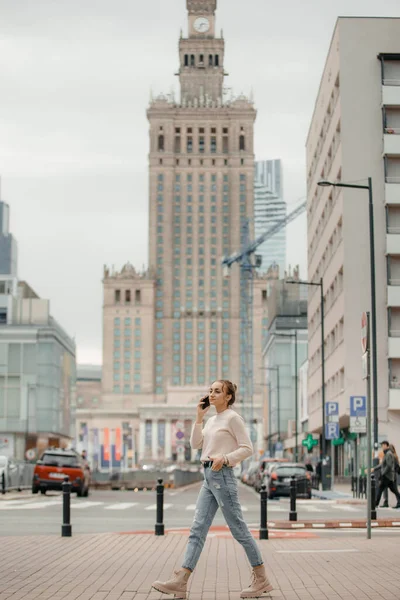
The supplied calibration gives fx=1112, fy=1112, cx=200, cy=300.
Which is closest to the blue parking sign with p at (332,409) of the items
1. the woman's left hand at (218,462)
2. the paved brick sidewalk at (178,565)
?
the paved brick sidewalk at (178,565)

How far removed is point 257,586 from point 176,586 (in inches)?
28.5

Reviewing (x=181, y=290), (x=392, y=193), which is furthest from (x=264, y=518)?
(x=181, y=290)

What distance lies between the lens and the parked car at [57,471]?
3692 centimetres

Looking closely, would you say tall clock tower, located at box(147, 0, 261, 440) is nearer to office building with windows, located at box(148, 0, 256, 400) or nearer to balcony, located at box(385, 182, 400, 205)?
office building with windows, located at box(148, 0, 256, 400)

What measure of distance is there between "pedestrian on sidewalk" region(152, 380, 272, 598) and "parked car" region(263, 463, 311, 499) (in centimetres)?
2721

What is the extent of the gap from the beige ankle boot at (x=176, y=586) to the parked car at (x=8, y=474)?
29.8 meters

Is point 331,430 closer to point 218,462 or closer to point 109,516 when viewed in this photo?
point 109,516

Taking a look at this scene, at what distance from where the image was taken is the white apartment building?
52906 millimetres

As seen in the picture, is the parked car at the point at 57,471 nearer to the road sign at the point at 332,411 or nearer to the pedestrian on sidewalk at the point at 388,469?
the road sign at the point at 332,411

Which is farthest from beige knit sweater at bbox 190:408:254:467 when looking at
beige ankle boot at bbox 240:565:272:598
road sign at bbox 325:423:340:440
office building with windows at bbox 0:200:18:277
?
office building with windows at bbox 0:200:18:277

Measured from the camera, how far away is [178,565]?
12.5m

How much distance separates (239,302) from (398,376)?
14125 cm

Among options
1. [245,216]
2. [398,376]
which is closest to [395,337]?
[398,376]

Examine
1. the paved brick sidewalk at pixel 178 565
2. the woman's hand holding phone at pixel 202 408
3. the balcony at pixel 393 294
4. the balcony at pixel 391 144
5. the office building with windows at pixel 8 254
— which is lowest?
the paved brick sidewalk at pixel 178 565
